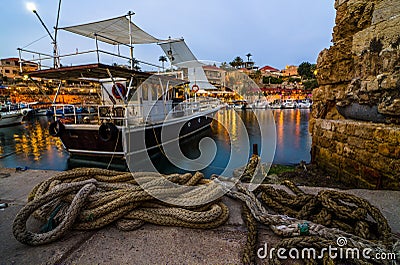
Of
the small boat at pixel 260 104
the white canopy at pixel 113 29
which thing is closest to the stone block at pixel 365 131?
the white canopy at pixel 113 29

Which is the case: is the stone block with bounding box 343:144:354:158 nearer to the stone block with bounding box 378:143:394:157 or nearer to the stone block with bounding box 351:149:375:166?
the stone block with bounding box 351:149:375:166

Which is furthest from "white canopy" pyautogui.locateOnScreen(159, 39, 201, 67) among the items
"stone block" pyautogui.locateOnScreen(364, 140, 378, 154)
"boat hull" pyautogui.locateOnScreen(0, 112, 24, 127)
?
"boat hull" pyautogui.locateOnScreen(0, 112, 24, 127)

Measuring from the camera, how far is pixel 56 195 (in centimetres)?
148

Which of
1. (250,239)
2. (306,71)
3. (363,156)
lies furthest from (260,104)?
(250,239)

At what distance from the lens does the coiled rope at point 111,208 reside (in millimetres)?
A: 1409

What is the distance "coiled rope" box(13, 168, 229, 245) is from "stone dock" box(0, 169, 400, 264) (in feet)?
0.20

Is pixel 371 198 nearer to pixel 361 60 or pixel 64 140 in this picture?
pixel 361 60

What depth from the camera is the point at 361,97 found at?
366 centimetres

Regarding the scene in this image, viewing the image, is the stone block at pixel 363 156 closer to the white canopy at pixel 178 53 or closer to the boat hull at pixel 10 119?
the white canopy at pixel 178 53

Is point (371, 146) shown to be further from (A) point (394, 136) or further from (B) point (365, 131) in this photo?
(A) point (394, 136)

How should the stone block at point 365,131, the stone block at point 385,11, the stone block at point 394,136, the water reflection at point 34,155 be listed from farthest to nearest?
the water reflection at point 34,155 → the stone block at point 365,131 → the stone block at point 385,11 → the stone block at point 394,136

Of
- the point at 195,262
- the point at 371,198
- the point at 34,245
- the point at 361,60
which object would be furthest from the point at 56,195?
the point at 361,60

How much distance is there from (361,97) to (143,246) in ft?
14.1

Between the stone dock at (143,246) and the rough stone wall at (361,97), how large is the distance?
2030 millimetres
